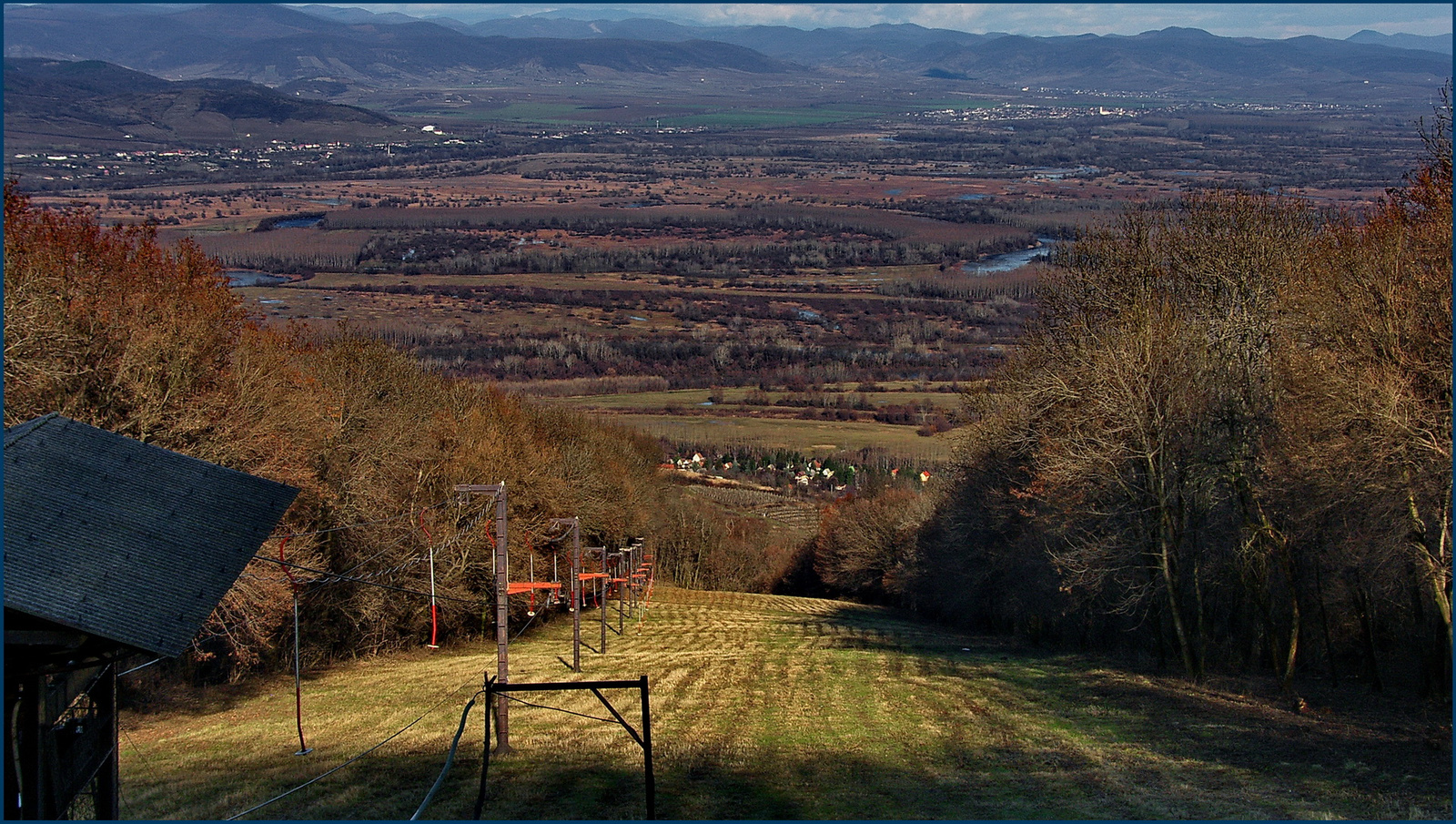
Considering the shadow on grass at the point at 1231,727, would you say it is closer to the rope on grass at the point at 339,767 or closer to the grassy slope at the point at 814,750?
the grassy slope at the point at 814,750

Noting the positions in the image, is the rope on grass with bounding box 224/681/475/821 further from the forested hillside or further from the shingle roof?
the shingle roof

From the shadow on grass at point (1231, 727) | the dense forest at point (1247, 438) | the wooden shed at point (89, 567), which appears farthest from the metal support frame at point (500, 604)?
the dense forest at point (1247, 438)

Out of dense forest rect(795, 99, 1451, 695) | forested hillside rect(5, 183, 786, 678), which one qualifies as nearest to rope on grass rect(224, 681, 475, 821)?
forested hillside rect(5, 183, 786, 678)

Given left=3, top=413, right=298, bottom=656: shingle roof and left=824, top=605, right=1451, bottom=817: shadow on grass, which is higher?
left=3, top=413, right=298, bottom=656: shingle roof

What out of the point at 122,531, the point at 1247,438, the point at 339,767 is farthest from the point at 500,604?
the point at 1247,438

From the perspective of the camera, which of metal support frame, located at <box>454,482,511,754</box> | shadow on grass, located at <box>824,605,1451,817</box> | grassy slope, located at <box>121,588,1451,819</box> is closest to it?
grassy slope, located at <box>121,588,1451,819</box>

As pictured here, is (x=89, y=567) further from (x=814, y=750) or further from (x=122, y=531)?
(x=814, y=750)
